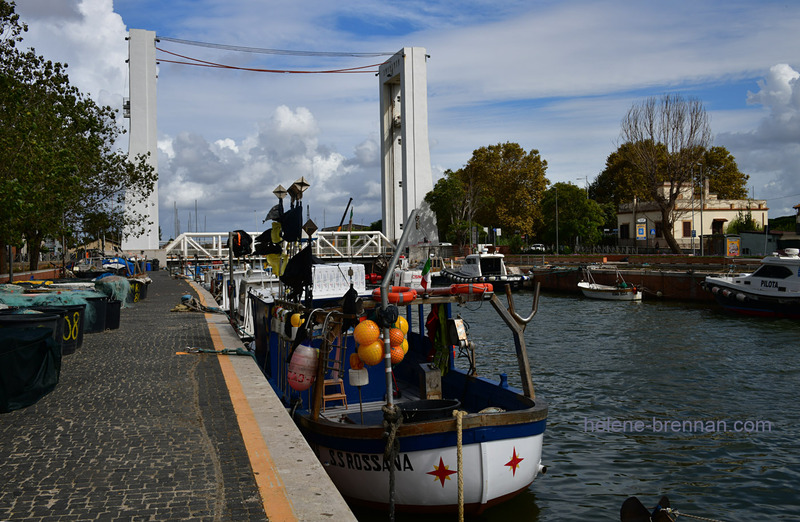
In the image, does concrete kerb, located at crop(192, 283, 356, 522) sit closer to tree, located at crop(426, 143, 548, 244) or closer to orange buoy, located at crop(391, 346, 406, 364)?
orange buoy, located at crop(391, 346, 406, 364)

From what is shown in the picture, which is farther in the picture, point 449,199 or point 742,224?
point 449,199

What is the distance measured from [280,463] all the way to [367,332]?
1624 mm

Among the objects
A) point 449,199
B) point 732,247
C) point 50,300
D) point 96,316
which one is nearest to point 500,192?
point 449,199

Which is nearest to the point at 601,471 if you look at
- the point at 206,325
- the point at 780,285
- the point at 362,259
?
the point at 206,325

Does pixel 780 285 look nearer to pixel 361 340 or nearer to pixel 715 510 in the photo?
pixel 715 510

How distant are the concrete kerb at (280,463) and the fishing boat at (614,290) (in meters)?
33.6

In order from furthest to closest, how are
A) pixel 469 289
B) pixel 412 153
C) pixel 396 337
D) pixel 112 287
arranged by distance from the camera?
pixel 412 153
pixel 112 287
pixel 469 289
pixel 396 337

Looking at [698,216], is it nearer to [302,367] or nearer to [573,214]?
[573,214]

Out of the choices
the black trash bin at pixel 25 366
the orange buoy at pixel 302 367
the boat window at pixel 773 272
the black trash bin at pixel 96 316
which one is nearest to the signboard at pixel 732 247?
the boat window at pixel 773 272

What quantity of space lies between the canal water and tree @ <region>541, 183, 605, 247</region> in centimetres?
4245

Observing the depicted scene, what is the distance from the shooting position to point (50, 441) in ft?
23.9

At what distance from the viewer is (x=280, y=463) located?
21.4 feet

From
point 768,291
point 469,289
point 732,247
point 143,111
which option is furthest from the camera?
point 143,111

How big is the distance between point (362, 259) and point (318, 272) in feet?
186
